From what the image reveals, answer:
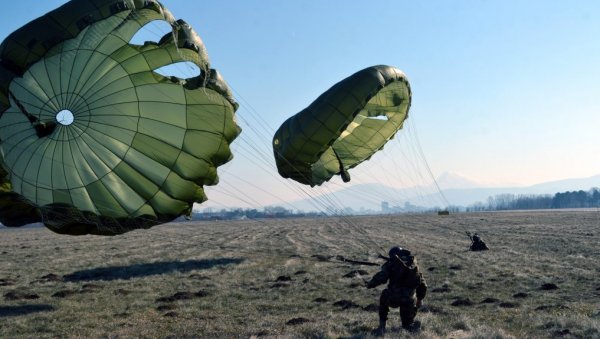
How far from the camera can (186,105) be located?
1275cm

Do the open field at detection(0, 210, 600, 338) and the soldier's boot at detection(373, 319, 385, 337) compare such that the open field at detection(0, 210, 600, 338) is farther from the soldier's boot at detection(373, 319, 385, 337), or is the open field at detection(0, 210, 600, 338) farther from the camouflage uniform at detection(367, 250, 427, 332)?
the camouflage uniform at detection(367, 250, 427, 332)

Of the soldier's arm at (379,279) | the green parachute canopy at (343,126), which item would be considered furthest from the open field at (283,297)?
the green parachute canopy at (343,126)

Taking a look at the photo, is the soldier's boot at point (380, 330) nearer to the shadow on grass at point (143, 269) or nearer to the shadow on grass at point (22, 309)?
the shadow on grass at point (22, 309)

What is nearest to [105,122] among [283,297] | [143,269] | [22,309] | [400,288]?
[22,309]

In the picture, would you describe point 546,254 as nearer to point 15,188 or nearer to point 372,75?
point 372,75

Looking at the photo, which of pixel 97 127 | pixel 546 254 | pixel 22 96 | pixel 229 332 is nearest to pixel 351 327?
pixel 229 332

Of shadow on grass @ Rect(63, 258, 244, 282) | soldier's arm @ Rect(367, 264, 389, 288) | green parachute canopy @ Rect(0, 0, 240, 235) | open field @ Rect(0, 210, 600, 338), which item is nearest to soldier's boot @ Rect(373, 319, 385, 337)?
open field @ Rect(0, 210, 600, 338)

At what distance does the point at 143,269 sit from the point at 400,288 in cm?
1346

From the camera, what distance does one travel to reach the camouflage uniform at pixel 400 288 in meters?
10.4

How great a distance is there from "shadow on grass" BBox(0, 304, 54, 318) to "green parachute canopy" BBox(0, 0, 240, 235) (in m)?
2.21

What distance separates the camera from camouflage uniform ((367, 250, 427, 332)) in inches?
408

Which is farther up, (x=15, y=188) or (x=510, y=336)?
(x=15, y=188)

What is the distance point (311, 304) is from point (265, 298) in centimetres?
159

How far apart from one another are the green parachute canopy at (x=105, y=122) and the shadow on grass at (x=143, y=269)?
22.4 ft
